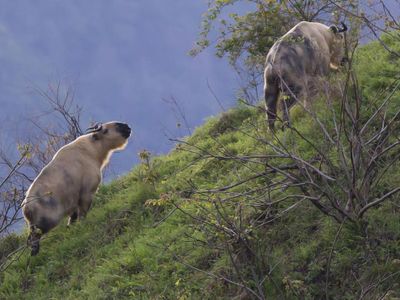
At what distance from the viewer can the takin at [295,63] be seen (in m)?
10.6

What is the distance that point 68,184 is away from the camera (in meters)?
11.9

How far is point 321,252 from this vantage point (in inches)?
300

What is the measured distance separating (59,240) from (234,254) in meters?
4.38

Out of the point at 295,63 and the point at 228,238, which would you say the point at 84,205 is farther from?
the point at 228,238

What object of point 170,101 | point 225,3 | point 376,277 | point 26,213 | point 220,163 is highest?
point 225,3

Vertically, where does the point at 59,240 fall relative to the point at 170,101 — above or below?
below

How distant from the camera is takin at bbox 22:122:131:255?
11.4 m

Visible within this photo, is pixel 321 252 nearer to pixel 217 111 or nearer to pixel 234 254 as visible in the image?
pixel 234 254

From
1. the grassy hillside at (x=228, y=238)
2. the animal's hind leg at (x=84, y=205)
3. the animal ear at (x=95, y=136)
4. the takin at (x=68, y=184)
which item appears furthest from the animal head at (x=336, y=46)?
the animal's hind leg at (x=84, y=205)

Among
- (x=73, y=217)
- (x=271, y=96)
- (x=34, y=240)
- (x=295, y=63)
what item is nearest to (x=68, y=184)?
(x=73, y=217)

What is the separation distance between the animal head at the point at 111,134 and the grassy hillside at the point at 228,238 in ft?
1.98

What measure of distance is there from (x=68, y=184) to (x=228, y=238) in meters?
4.67

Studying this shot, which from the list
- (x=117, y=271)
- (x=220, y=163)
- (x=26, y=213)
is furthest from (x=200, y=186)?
A: (x=26, y=213)

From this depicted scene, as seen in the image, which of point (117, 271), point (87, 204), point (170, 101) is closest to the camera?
point (117, 271)
